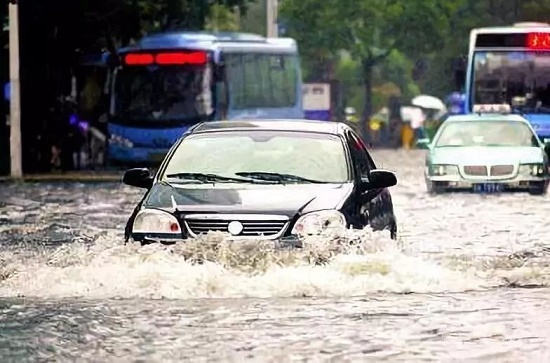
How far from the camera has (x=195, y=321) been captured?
1130cm

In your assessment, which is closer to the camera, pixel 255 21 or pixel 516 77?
pixel 516 77

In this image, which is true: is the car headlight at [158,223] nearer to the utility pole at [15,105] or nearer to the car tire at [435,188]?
the car tire at [435,188]

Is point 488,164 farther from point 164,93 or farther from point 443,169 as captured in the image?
point 164,93

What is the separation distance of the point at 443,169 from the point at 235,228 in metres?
14.1

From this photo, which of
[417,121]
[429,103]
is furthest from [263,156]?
[417,121]

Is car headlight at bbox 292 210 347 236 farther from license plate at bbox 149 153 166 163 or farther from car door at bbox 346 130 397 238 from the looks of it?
license plate at bbox 149 153 166 163

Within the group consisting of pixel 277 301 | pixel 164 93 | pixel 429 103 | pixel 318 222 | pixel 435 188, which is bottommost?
pixel 429 103

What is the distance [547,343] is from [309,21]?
59758 millimetres

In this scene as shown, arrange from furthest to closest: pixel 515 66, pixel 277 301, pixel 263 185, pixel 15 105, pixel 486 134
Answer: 1. pixel 515 66
2. pixel 15 105
3. pixel 486 134
4. pixel 263 185
5. pixel 277 301

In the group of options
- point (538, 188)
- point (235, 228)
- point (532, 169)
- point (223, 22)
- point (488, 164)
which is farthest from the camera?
point (223, 22)

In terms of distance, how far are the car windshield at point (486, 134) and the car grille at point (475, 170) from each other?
1071mm

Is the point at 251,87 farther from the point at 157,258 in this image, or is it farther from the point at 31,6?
the point at 157,258

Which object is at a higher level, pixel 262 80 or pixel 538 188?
pixel 262 80

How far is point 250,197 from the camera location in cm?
1330
